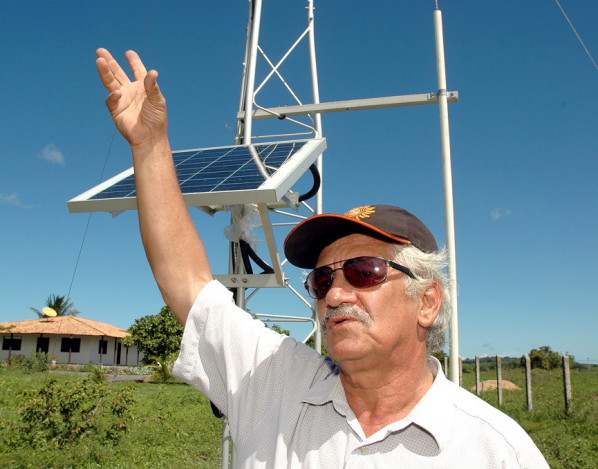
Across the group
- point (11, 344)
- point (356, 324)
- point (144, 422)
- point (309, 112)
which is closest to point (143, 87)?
point (356, 324)

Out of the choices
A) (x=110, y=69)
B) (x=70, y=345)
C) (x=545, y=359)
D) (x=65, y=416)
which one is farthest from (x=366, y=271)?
(x=70, y=345)

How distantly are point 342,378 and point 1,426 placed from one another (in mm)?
7435

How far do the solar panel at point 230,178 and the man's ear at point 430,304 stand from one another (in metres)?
1.14

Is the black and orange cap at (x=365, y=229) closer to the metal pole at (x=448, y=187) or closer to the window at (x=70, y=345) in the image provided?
the metal pole at (x=448, y=187)

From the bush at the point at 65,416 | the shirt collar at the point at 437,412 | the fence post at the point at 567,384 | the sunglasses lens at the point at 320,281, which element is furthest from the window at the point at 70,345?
the shirt collar at the point at 437,412

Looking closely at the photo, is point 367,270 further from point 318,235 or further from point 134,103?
point 134,103

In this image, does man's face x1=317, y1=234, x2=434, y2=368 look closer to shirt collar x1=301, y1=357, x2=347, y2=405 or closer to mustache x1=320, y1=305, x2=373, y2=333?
mustache x1=320, y1=305, x2=373, y2=333

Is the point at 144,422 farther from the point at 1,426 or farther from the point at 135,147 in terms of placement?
the point at 135,147

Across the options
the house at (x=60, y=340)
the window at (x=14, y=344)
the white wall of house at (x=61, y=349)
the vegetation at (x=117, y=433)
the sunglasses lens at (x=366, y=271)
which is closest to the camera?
the sunglasses lens at (x=366, y=271)

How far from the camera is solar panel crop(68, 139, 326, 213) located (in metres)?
2.83

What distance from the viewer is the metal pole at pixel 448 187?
269 cm

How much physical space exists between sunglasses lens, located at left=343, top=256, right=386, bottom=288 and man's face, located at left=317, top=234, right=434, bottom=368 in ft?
0.05

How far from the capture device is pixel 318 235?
6.26ft

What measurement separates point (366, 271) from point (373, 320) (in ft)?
0.49
